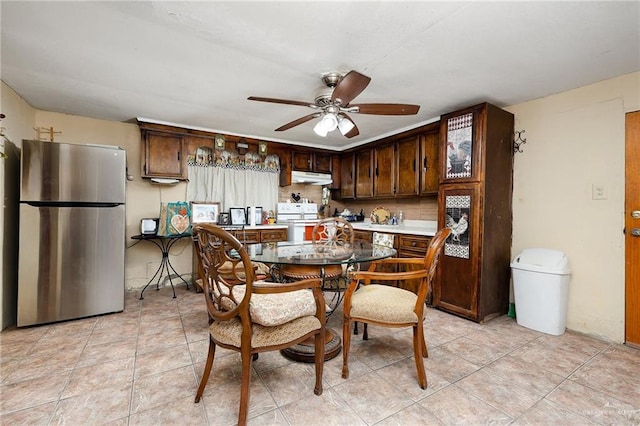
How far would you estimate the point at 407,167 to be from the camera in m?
3.99

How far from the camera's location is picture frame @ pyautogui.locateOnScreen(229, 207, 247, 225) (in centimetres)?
426

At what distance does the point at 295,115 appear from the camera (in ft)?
11.5

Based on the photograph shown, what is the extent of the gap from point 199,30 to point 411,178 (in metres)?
3.01

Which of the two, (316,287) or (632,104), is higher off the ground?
(632,104)

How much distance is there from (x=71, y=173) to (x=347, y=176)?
3774mm

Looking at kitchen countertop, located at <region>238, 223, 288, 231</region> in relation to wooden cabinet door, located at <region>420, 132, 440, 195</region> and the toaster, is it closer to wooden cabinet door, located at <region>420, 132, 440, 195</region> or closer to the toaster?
the toaster

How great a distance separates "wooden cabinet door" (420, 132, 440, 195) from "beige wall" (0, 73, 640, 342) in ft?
2.74

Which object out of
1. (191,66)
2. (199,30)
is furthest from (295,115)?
(199,30)

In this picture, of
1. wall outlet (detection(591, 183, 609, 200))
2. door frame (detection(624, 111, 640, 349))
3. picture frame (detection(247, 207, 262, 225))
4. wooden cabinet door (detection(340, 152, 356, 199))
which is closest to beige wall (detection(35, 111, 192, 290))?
picture frame (detection(247, 207, 262, 225))

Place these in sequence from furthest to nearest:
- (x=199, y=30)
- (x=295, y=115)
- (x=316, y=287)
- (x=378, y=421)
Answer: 1. (x=295, y=115)
2. (x=199, y=30)
3. (x=316, y=287)
4. (x=378, y=421)

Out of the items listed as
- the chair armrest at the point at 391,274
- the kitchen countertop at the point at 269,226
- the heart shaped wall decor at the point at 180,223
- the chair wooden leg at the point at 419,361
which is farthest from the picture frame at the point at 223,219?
the chair wooden leg at the point at 419,361

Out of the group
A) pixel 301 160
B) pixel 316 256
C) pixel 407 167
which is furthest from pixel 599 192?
pixel 301 160

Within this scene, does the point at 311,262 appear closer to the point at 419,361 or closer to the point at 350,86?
the point at 419,361

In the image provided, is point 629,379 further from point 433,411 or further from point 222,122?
point 222,122
